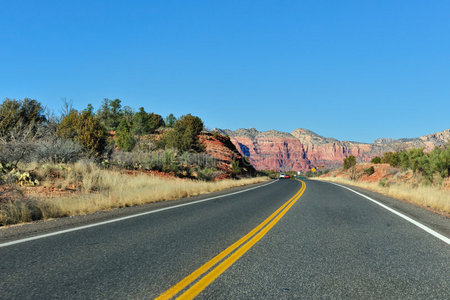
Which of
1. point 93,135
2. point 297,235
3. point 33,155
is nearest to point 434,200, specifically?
point 297,235

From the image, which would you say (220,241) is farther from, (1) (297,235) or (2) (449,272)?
(2) (449,272)

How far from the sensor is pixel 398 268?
4.05 meters

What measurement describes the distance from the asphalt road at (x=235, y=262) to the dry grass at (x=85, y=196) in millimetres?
2444

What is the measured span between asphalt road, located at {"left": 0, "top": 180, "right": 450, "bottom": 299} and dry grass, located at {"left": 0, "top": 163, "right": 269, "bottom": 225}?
2.44m

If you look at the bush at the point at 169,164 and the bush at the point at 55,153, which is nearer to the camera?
the bush at the point at 55,153

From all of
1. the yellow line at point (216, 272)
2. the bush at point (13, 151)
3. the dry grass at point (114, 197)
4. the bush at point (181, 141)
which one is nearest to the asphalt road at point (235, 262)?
the yellow line at point (216, 272)

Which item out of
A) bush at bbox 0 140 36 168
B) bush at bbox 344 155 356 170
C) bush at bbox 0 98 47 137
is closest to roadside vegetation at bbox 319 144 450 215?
bush at bbox 0 140 36 168

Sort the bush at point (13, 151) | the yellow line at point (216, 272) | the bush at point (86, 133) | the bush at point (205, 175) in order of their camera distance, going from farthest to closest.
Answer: the bush at point (205, 175) → the bush at point (86, 133) → the bush at point (13, 151) → the yellow line at point (216, 272)

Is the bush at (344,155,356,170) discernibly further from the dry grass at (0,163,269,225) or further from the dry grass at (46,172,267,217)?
the dry grass at (46,172,267,217)

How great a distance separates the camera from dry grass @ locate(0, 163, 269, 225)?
779 centimetres

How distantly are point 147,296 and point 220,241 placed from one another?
2.54m

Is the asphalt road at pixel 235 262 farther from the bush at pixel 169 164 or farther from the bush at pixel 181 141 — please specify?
the bush at pixel 181 141

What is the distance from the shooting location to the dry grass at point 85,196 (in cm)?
779

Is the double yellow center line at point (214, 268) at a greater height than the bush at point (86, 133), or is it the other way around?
the bush at point (86, 133)
